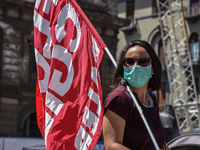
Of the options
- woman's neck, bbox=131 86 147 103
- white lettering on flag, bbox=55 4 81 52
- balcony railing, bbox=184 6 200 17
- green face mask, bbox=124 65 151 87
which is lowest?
woman's neck, bbox=131 86 147 103

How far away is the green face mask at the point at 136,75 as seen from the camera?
309cm

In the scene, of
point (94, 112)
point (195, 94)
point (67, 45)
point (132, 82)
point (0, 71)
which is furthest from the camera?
point (195, 94)

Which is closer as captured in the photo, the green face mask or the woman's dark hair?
the green face mask

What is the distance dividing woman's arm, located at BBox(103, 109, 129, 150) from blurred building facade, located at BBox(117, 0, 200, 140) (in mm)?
25657

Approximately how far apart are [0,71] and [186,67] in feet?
44.8

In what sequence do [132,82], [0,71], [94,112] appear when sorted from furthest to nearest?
[0,71] < [94,112] < [132,82]

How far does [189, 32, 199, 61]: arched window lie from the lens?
2841 centimetres

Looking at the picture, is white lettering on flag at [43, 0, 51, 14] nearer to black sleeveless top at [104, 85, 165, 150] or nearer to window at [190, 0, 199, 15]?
black sleeveless top at [104, 85, 165, 150]

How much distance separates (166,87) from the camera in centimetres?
3028

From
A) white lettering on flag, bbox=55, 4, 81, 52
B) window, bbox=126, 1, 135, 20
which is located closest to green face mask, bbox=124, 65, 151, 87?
white lettering on flag, bbox=55, 4, 81, 52

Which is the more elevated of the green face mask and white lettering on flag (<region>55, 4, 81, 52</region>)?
white lettering on flag (<region>55, 4, 81, 52</region>)

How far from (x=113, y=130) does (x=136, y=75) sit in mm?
441

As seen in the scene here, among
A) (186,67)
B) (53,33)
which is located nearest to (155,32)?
(186,67)

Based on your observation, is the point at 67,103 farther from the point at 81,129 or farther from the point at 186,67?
the point at 186,67
